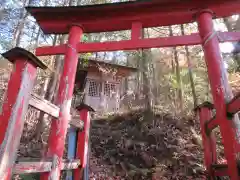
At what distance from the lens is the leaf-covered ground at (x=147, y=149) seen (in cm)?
614

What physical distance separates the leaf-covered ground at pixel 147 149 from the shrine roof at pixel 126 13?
165 inches

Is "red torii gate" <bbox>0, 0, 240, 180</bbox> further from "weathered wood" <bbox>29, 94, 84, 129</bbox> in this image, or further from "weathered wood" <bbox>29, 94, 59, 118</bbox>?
"weathered wood" <bbox>29, 94, 59, 118</bbox>

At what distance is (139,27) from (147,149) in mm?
4499

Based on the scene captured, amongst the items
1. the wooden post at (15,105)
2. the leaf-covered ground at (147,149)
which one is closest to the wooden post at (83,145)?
the wooden post at (15,105)

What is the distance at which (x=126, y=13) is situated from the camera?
14.4ft

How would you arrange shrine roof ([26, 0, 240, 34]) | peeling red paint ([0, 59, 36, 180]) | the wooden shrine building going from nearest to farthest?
peeling red paint ([0, 59, 36, 180])
shrine roof ([26, 0, 240, 34])
the wooden shrine building

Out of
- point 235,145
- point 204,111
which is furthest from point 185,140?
point 235,145

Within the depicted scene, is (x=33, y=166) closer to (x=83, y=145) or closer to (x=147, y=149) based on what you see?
(x=83, y=145)

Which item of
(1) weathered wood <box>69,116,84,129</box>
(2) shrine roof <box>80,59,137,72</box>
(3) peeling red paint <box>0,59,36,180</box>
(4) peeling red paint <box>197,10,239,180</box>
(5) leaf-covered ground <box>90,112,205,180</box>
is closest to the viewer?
(3) peeling red paint <box>0,59,36,180</box>

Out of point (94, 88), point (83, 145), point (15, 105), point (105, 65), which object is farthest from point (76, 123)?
point (94, 88)

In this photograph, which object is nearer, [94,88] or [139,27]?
[139,27]

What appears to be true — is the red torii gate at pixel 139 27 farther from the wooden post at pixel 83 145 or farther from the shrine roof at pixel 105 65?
the shrine roof at pixel 105 65

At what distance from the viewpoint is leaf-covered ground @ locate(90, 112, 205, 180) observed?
242 inches

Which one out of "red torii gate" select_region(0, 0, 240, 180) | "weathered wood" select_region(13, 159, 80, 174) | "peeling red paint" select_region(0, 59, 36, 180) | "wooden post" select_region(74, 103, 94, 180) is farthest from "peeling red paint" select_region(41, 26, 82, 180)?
"peeling red paint" select_region(0, 59, 36, 180)
